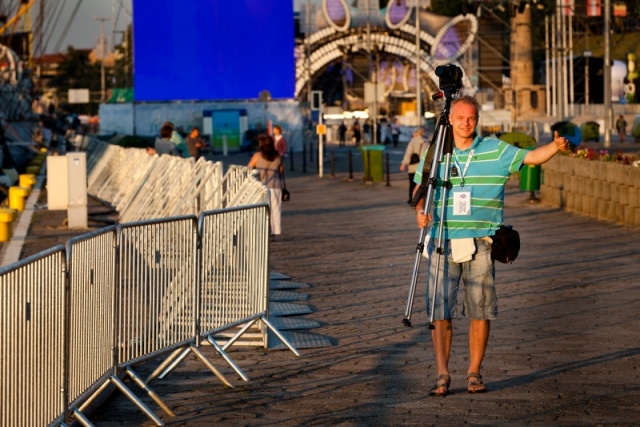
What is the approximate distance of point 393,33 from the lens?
136 meters

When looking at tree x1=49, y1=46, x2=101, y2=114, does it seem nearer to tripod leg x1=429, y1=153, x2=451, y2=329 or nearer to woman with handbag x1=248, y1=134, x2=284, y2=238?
woman with handbag x1=248, y1=134, x2=284, y2=238

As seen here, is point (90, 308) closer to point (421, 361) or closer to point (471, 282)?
point (471, 282)

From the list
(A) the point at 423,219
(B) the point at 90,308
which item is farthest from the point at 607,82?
(B) the point at 90,308

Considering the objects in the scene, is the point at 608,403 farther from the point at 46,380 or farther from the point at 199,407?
the point at 46,380

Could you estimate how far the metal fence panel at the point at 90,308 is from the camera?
26.6 ft

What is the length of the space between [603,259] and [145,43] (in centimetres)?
5956

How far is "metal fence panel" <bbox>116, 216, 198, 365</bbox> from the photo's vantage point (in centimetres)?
924

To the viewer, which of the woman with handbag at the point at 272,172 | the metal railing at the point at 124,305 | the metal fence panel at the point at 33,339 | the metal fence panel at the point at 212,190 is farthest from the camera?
the woman with handbag at the point at 272,172

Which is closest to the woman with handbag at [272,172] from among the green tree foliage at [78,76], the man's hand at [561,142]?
the man's hand at [561,142]

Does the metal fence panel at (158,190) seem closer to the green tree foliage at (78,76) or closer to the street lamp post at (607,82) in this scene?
the street lamp post at (607,82)

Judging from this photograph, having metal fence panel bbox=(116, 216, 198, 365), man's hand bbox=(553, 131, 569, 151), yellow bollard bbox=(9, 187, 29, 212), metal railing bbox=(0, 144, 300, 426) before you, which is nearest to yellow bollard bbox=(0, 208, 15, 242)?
yellow bollard bbox=(9, 187, 29, 212)

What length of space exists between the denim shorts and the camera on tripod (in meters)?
0.91

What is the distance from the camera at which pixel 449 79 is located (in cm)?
971

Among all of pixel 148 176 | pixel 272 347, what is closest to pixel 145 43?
pixel 148 176
